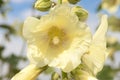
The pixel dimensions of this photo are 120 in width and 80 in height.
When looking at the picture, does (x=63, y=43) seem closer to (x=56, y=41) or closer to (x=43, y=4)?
(x=56, y=41)

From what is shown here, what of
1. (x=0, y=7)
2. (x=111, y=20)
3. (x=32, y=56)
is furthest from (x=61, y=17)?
(x=111, y=20)

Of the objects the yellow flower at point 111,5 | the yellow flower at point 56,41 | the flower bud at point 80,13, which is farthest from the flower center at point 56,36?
the yellow flower at point 111,5

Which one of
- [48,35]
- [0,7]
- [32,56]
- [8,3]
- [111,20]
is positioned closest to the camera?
[32,56]

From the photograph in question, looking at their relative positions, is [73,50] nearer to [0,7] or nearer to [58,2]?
[58,2]

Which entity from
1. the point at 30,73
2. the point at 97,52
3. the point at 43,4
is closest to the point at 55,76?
the point at 30,73

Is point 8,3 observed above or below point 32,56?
below

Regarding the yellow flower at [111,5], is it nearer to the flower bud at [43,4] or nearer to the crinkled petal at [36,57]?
the flower bud at [43,4]
